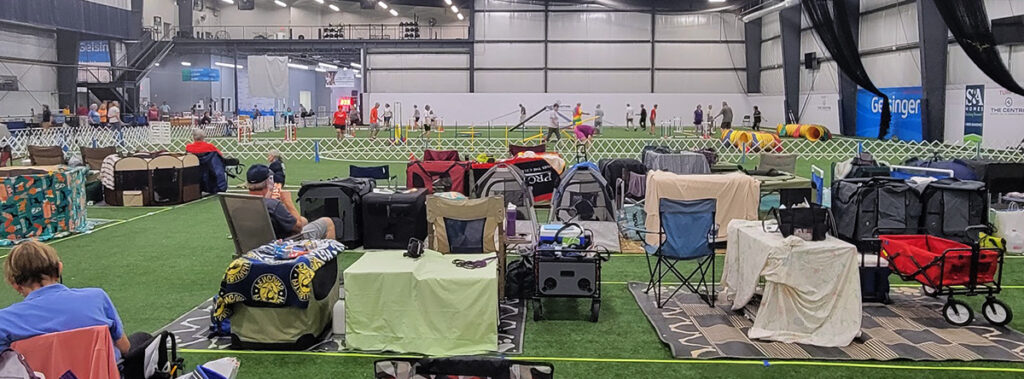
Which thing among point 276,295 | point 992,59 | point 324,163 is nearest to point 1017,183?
point 992,59

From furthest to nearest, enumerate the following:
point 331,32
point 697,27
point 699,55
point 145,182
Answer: point 331,32 → point 699,55 → point 697,27 → point 145,182

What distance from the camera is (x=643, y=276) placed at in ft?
25.3

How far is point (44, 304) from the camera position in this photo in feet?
11.1

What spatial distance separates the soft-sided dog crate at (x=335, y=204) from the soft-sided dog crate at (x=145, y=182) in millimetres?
4580

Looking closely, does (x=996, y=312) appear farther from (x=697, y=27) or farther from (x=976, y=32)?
(x=697, y=27)

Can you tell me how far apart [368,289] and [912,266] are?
3986 mm

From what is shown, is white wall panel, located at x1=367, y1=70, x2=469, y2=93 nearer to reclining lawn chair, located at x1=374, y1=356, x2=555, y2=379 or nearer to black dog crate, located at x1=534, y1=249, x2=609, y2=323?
black dog crate, located at x1=534, y1=249, x2=609, y2=323

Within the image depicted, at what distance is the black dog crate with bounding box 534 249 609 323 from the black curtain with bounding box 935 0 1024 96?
14037 millimetres

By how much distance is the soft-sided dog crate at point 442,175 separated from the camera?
36.7ft

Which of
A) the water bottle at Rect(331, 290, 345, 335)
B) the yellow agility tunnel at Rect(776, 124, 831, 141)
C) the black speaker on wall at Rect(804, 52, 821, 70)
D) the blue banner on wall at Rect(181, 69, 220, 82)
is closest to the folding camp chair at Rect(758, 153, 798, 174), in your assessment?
the water bottle at Rect(331, 290, 345, 335)

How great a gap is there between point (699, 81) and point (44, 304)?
3762cm

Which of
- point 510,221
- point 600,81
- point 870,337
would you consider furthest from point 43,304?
point 600,81

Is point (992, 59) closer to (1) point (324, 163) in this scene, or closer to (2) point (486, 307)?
(1) point (324, 163)

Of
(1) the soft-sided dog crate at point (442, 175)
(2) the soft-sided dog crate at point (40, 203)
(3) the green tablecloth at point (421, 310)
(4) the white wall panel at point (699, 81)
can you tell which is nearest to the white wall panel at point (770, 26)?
(4) the white wall panel at point (699, 81)
